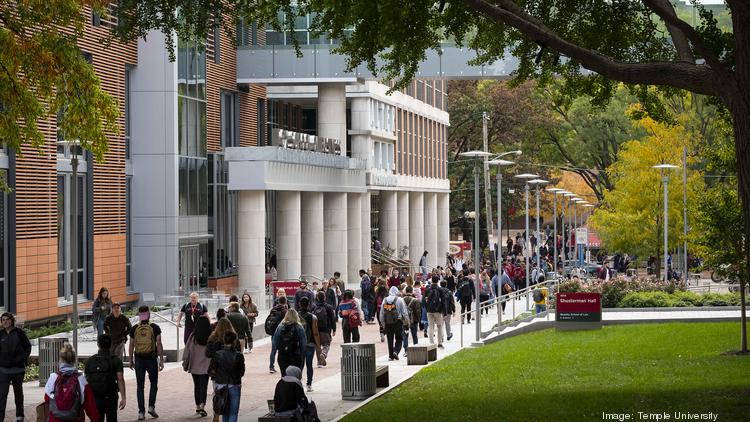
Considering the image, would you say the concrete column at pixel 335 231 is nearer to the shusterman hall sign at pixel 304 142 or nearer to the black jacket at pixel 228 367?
the shusterman hall sign at pixel 304 142

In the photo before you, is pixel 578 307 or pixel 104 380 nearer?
pixel 104 380

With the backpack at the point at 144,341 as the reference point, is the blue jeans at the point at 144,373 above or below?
below

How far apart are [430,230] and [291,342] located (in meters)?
65.8

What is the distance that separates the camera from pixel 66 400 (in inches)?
571

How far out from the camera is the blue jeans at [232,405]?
16750 mm

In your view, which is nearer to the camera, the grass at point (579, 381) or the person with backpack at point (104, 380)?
the person with backpack at point (104, 380)

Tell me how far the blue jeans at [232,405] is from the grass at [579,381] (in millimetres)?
1902

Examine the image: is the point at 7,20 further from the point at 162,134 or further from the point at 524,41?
the point at 162,134

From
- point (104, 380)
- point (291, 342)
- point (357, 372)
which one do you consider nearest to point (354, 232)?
point (357, 372)

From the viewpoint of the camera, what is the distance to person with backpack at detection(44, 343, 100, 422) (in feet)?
47.6

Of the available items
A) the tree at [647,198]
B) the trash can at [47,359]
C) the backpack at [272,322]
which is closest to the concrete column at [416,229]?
the tree at [647,198]

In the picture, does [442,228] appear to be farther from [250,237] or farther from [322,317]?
[322,317]

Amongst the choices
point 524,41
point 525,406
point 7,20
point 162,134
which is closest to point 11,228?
point 162,134

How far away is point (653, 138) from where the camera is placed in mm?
64062
